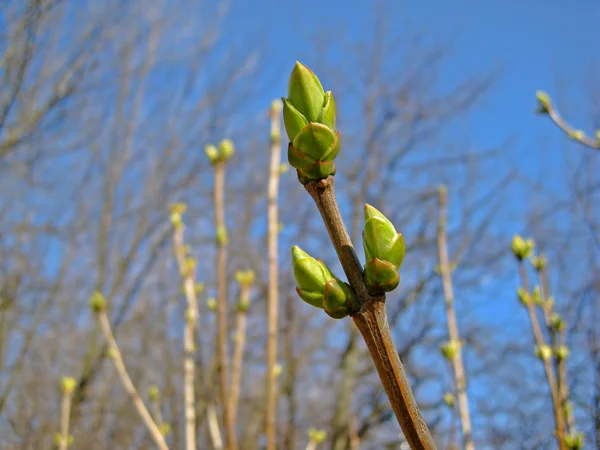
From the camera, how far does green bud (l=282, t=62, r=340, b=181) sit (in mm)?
536

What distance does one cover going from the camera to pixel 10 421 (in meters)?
5.66

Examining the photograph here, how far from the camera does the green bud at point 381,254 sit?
53cm

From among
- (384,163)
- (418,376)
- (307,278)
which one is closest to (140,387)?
(418,376)

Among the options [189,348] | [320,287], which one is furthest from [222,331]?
[320,287]

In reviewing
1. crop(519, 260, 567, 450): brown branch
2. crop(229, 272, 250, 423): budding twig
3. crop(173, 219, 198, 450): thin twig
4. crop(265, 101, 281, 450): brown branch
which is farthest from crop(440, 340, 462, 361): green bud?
crop(173, 219, 198, 450): thin twig

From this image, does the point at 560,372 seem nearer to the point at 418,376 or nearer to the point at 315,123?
the point at 315,123

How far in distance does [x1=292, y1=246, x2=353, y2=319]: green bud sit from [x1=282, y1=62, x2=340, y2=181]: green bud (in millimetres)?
95

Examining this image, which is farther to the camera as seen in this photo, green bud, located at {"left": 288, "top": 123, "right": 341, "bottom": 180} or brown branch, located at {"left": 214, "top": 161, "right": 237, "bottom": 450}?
brown branch, located at {"left": 214, "top": 161, "right": 237, "bottom": 450}

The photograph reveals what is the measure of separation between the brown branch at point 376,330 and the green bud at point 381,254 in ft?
0.04

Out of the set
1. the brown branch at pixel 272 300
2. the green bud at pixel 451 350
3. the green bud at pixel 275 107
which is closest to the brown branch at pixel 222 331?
the brown branch at pixel 272 300

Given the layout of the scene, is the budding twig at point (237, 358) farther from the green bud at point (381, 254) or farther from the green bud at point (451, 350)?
the green bud at point (381, 254)

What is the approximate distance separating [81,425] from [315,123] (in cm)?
682

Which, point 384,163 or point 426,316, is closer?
point 426,316

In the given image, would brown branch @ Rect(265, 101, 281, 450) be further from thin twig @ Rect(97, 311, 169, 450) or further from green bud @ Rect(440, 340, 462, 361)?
green bud @ Rect(440, 340, 462, 361)
